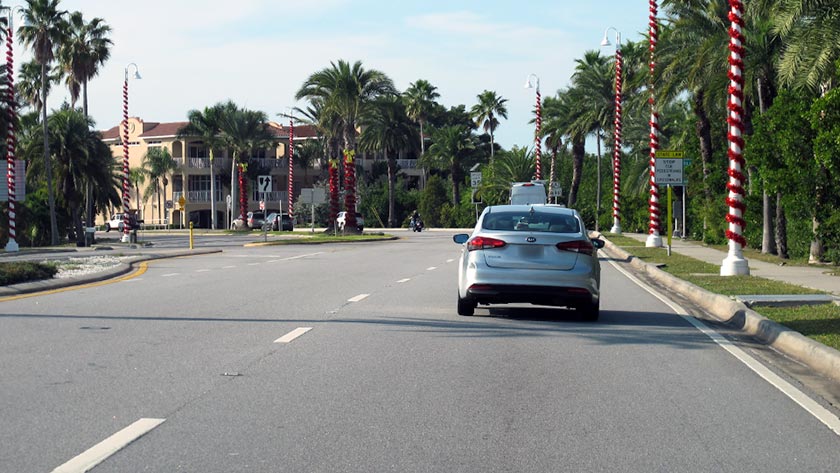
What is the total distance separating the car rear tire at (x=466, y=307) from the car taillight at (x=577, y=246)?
136cm

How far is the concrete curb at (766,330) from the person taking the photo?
10.2 m

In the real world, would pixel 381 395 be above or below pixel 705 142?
below

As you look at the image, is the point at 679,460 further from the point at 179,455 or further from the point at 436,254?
the point at 436,254

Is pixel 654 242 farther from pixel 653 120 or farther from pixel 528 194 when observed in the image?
pixel 528 194

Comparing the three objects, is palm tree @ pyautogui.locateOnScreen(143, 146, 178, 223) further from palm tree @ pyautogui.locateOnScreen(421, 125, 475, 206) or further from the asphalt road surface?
the asphalt road surface

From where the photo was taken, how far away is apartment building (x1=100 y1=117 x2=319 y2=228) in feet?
331

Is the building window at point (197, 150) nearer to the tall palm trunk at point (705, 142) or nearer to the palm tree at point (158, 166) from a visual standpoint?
the palm tree at point (158, 166)

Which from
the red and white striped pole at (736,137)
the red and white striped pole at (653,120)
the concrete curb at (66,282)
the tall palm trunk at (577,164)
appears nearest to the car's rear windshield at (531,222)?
the concrete curb at (66,282)

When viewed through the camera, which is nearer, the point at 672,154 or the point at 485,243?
the point at 485,243

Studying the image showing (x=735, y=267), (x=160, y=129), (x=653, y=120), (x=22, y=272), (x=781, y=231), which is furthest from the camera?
(x=160, y=129)

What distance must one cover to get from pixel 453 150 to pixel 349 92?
115 ft

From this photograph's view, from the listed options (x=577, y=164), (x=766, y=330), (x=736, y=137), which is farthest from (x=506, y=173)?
(x=766, y=330)

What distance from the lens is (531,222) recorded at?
48.9ft

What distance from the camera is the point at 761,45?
101 ft
